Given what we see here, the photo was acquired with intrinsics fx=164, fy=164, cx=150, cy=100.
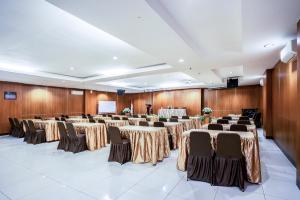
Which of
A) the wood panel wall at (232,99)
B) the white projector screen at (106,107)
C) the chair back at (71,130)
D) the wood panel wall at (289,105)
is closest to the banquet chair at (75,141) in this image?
the chair back at (71,130)

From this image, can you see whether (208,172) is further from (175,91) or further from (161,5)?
Result: (175,91)

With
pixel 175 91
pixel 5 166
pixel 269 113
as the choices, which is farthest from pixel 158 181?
pixel 175 91

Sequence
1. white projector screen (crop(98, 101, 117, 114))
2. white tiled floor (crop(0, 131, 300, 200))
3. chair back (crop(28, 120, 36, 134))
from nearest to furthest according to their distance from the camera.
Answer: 1. white tiled floor (crop(0, 131, 300, 200))
2. chair back (crop(28, 120, 36, 134))
3. white projector screen (crop(98, 101, 117, 114))

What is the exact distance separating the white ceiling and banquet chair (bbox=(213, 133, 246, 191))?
2.16m

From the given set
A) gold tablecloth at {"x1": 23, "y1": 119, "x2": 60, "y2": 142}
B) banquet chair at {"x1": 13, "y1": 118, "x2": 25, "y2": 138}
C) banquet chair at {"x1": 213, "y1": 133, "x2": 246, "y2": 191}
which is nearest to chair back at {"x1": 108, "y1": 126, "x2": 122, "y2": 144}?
banquet chair at {"x1": 213, "y1": 133, "x2": 246, "y2": 191}

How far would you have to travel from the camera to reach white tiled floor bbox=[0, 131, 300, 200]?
2795 mm

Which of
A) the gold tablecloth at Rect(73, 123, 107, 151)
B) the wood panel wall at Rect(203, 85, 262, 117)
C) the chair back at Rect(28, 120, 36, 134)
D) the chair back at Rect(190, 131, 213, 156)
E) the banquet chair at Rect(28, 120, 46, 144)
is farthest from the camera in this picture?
the wood panel wall at Rect(203, 85, 262, 117)

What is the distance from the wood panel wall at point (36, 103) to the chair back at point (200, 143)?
10.7 meters

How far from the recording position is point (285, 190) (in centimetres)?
290

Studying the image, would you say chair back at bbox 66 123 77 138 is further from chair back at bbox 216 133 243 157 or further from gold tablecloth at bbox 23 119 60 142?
chair back at bbox 216 133 243 157

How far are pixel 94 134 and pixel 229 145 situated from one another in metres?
4.47

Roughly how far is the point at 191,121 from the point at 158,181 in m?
4.97

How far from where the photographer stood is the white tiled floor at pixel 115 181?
279 centimetres

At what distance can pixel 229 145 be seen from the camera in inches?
119
